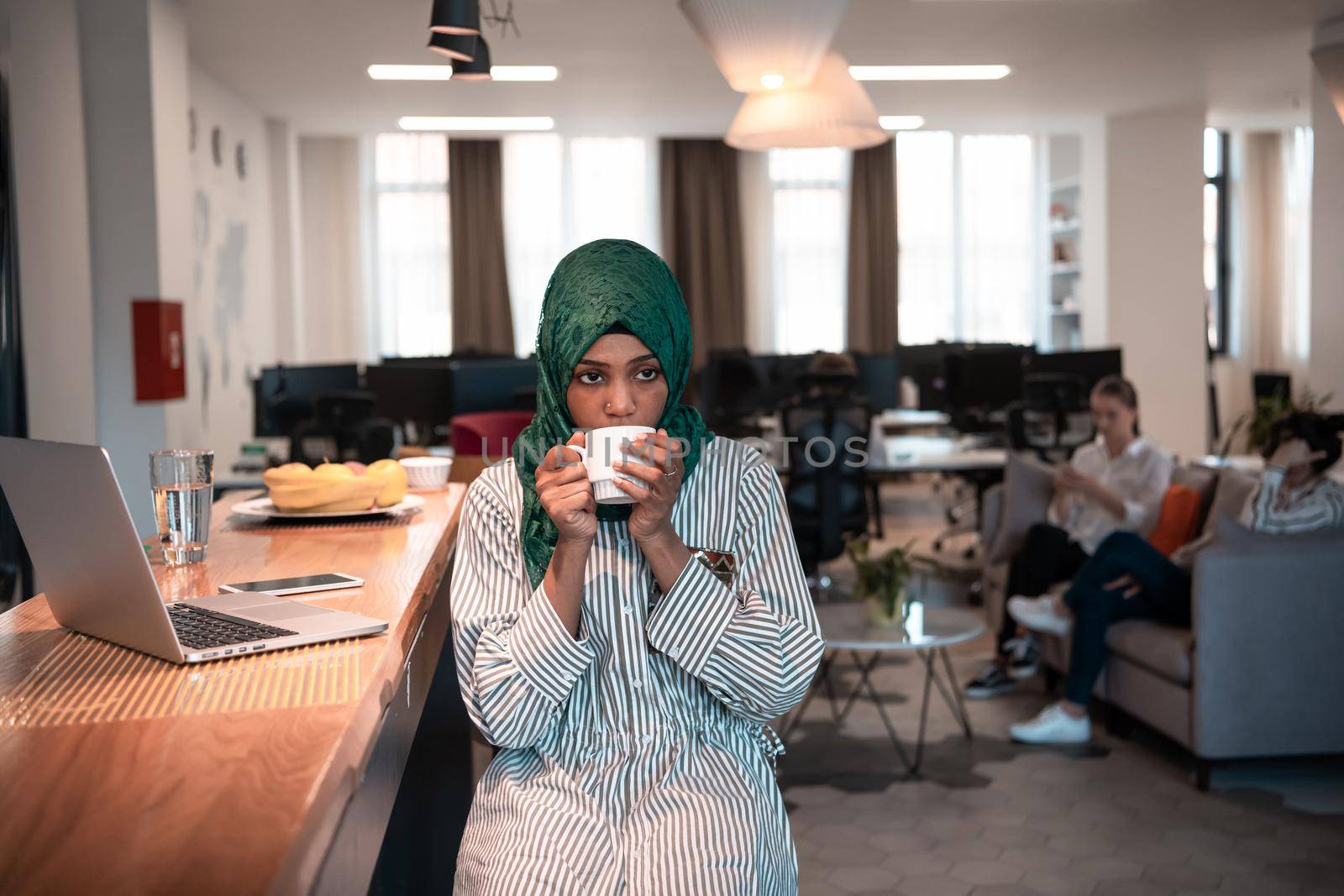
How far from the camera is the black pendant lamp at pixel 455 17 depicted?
171 inches

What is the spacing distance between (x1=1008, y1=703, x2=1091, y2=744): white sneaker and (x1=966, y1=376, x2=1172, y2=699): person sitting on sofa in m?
0.53

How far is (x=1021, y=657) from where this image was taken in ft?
15.4

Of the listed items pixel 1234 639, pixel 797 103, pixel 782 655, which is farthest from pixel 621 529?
pixel 797 103

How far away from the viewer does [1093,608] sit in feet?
13.4

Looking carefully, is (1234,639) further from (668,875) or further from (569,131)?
(569,131)

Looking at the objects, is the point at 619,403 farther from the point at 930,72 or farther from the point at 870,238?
the point at 870,238

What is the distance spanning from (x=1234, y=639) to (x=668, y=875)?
274cm

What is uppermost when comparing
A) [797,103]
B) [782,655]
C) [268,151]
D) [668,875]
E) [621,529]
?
[268,151]

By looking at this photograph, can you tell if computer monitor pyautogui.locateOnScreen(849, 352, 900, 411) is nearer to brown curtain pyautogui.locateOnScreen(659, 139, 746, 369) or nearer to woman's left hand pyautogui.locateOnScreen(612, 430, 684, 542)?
brown curtain pyautogui.locateOnScreen(659, 139, 746, 369)

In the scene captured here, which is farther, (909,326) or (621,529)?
(909,326)

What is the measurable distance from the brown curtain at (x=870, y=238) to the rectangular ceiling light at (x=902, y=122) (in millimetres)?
1711

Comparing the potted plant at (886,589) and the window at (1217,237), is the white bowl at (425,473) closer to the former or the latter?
the potted plant at (886,589)

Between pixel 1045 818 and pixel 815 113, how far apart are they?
2.65m

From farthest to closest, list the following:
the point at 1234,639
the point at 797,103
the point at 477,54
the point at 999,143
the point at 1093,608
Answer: the point at 999,143 < the point at 477,54 < the point at 797,103 < the point at 1093,608 < the point at 1234,639
